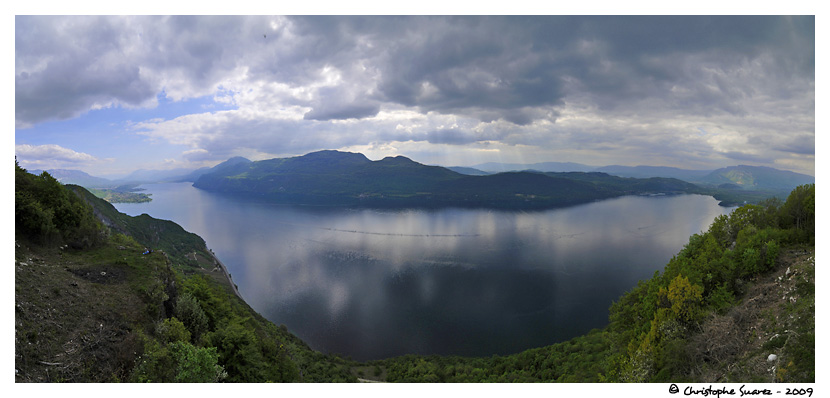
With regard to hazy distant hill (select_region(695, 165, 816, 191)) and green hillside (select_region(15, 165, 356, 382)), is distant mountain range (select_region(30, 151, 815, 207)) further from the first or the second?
green hillside (select_region(15, 165, 356, 382))

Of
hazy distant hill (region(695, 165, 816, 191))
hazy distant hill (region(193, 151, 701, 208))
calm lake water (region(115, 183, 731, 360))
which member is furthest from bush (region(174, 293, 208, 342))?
hazy distant hill (region(695, 165, 816, 191))

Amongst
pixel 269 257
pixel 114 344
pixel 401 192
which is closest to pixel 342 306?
pixel 269 257

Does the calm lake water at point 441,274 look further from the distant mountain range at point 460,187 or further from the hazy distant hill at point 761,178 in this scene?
the hazy distant hill at point 761,178

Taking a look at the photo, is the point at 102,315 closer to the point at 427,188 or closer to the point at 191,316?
the point at 191,316

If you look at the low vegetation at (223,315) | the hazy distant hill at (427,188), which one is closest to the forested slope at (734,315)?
the low vegetation at (223,315)

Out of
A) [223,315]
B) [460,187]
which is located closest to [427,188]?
[460,187]

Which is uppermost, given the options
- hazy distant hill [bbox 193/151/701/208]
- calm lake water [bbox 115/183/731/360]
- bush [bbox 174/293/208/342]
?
hazy distant hill [bbox 193/151/701/208]
